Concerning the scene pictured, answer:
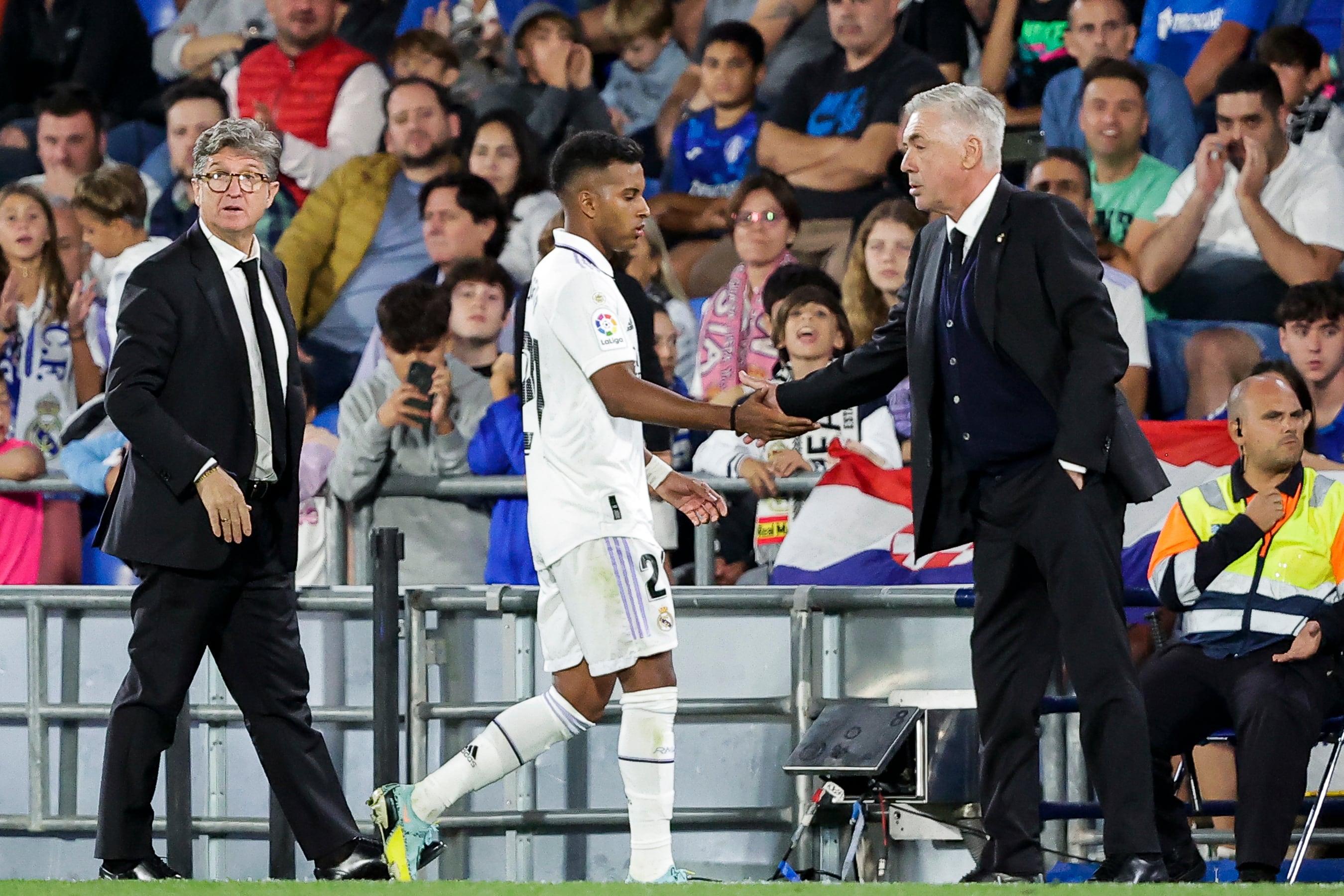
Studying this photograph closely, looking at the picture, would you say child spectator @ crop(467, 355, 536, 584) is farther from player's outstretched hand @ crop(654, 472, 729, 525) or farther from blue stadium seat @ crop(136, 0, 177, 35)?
blue stadium seat @ crop(136, 0, 177, 35)

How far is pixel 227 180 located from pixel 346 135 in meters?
4.46

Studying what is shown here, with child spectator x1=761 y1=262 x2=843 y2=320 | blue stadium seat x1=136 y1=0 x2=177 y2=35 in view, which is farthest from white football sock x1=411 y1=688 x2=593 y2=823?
blue stadium seat x1=136 y1=0 x2=177 y2=35

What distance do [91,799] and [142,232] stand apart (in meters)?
3.54

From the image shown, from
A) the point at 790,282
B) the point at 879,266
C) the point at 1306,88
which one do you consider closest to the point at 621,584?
the point at 790,282

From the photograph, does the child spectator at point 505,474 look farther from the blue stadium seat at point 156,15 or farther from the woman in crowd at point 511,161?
the blue stadium seat at point 156,15

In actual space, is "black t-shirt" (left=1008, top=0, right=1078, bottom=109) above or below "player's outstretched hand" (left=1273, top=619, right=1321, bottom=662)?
above

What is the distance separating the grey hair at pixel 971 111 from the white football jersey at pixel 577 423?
0.95 m

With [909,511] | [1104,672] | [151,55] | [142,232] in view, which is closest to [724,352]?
[909,511]

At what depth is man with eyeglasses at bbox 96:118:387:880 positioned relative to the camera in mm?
4828

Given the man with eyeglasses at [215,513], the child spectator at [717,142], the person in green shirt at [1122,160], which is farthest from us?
the child spectator at [717,142]

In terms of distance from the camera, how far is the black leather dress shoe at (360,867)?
493 cm

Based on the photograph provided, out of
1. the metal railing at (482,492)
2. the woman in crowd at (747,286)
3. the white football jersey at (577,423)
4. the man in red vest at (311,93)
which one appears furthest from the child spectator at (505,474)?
the man in red vest at (311,93)

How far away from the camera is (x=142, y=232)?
8.77 m

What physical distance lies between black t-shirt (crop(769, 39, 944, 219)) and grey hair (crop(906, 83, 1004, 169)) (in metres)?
3.40
